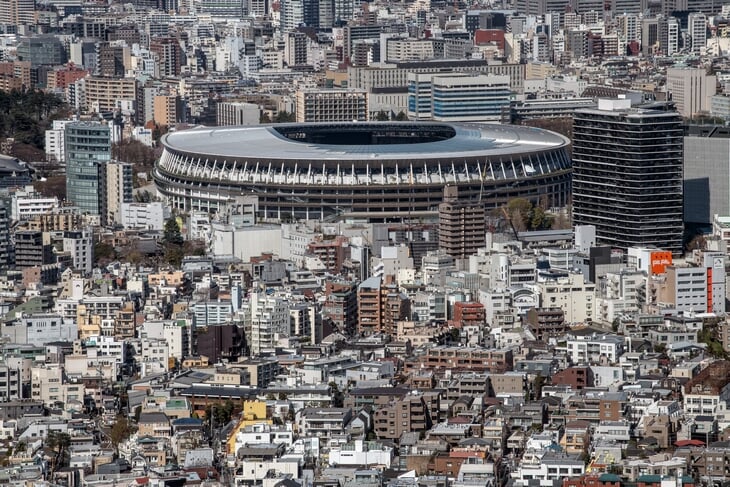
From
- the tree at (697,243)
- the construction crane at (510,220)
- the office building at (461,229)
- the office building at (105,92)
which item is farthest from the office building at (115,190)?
the office building at (105,92)

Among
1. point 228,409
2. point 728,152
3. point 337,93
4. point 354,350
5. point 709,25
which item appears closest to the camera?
point 228,409

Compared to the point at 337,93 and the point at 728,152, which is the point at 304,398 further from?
the point at 337,93

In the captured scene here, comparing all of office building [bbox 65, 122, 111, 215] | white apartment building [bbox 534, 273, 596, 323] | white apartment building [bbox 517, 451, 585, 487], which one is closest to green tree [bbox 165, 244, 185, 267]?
office building [bbox 65, 122, 111, 215]

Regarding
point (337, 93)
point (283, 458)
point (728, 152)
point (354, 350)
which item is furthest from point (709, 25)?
point (283, 458)

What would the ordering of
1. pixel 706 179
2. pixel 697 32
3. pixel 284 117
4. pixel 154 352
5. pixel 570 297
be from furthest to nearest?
1. pixel 697 32
2. pixel 284 117
3. pixel 706 179
4. pixel 570 297
5. pixel 154 352

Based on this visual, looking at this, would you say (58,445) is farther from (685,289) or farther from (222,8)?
(222,8)

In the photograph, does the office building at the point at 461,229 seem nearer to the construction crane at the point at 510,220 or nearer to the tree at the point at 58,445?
the construction crane at the point at 510,220

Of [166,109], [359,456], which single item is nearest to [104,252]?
[359,456]
